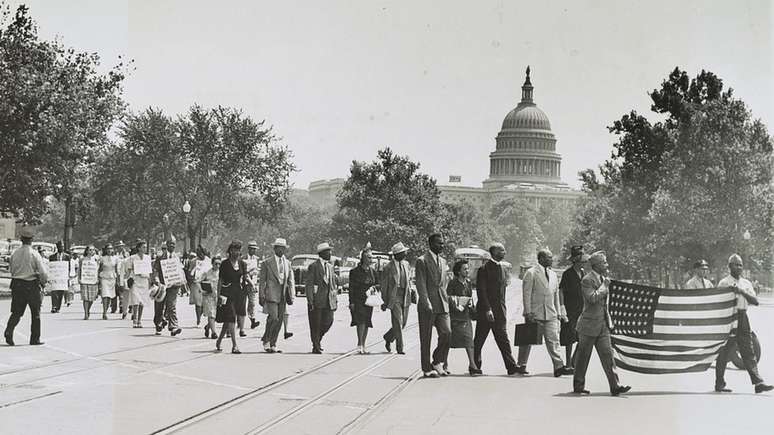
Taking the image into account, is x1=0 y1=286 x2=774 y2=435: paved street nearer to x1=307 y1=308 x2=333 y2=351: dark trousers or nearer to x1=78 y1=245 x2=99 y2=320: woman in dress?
x1=307 y1=308 x2=333 y2=351: dark trousers

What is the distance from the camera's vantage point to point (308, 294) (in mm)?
20422

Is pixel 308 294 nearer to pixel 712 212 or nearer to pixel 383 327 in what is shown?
pixel 383 327

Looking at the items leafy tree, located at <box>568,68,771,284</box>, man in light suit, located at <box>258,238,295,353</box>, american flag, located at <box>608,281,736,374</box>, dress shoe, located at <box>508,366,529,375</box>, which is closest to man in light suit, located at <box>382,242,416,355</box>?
man in light suit, located at <box>258,238,295,353</box>

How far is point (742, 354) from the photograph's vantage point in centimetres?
1480

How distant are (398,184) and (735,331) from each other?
8888 cm

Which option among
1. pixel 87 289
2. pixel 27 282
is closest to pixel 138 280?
pixel 87 289

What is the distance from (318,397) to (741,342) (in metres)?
5.28

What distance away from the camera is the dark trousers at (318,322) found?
2011 centimetres

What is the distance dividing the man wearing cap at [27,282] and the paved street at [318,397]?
1.91 ft

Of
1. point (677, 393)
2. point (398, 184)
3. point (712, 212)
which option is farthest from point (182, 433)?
point (398, 184)

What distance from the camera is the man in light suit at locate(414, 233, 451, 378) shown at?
1664 centimetres

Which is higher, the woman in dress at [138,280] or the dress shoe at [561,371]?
the woman in dress at [138,280]

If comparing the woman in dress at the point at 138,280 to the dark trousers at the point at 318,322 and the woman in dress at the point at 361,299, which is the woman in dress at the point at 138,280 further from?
the woman in dress at the point at 361,299

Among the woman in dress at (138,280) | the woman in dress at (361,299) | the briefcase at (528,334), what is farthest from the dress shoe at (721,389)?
the woman in dress at (138,280)
